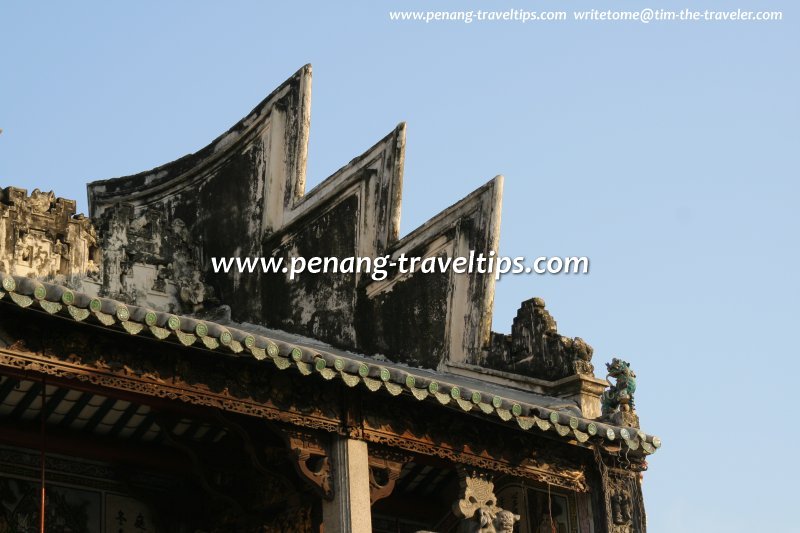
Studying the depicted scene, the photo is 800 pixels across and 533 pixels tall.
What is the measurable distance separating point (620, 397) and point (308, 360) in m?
4.82

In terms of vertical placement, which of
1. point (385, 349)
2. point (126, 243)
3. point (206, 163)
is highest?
point (206, 163)

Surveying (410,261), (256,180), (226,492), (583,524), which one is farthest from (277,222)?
(583,524)

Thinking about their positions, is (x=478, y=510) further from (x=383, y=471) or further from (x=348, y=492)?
(x=348, y=492)

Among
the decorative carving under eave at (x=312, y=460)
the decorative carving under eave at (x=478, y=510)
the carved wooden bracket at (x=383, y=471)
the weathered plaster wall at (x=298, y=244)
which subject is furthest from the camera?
the weathered plaster wall at (x=298, y=244)

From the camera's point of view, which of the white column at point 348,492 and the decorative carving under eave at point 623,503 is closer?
A: the white column at point 348,492

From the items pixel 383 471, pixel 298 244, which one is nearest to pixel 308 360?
pixel 383 471

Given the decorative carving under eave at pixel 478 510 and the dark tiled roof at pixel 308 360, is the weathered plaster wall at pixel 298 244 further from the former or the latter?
the decorative carving under eave at pixel 478 510

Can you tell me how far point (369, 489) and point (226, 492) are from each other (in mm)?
2108

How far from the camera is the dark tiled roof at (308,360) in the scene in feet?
41.4

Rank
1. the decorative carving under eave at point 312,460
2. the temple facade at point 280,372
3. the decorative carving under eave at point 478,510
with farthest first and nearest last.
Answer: the decorative carving under eave at point 478,510
the decorative carving under eave at point 312,460
the temple facade at point 280,372

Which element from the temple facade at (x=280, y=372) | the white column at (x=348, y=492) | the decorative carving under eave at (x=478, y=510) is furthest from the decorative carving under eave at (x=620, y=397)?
the white column at (x=348, y=492)

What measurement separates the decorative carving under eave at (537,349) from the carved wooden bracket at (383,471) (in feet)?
9.29

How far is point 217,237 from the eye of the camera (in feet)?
63.8

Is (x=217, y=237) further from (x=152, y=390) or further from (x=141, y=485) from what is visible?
(x=152, y=390)
